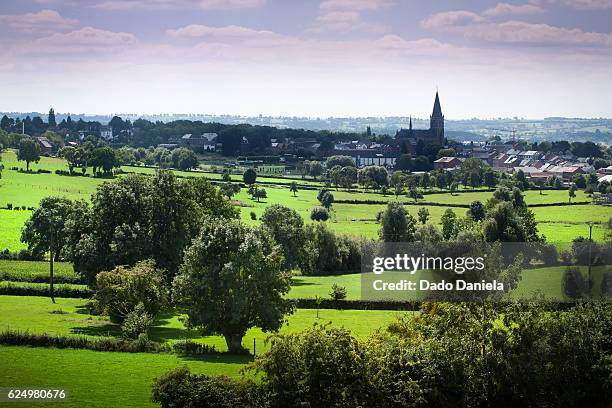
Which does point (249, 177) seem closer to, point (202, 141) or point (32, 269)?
point (32, 269)

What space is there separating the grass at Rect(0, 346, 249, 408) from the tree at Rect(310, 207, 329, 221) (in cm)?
Answer: 4502

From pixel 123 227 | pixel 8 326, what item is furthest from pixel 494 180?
pixel 8 326

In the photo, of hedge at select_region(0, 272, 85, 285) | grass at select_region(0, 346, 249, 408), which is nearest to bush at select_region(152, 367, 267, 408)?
grass at select_region(0, 346, 249, 408)

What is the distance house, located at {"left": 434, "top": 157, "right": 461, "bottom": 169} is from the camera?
137 metres

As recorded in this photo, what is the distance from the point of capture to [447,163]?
138625 millimetres

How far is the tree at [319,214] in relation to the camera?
80062 mm

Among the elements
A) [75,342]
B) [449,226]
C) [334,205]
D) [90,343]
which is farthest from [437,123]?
A: [75,342]

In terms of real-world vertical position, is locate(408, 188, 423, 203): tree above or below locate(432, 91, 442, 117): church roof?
below

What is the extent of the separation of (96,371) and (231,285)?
24.6ft

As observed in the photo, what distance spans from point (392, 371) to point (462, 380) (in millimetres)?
2450

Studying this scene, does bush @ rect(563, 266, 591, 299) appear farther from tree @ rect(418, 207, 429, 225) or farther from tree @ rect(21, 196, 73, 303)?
tree @ rect(21, 196, 73, 303)

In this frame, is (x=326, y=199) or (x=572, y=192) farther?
(x=572, y=192)

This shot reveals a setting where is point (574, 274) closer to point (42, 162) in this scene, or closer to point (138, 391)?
point (138, 391)

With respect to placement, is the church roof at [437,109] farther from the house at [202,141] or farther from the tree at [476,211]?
the tree at [476,211]
